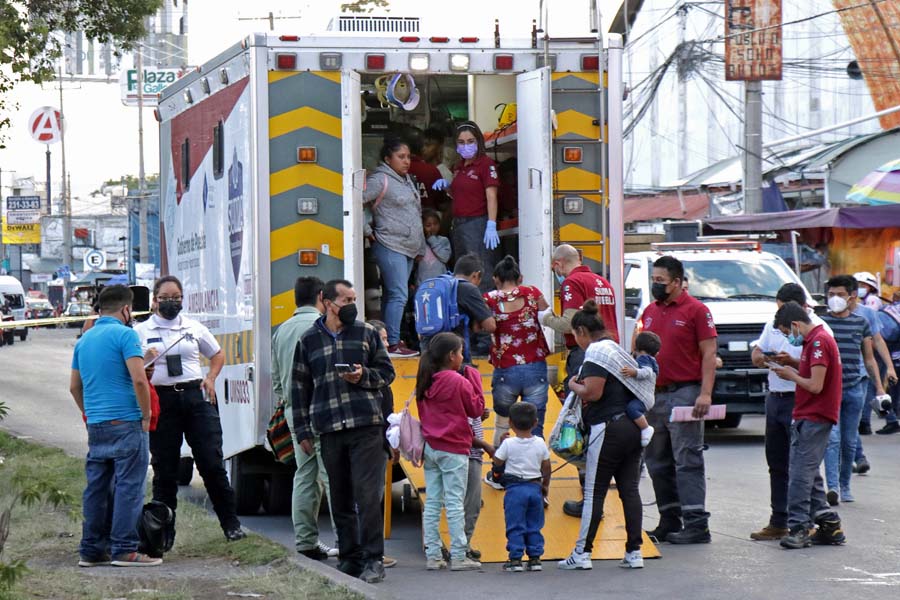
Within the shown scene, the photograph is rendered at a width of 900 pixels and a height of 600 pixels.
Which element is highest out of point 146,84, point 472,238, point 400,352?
point 146,84

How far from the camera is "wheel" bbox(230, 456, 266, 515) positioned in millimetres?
12156

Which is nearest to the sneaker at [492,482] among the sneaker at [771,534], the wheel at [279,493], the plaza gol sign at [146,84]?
the sneaker at [771,534]

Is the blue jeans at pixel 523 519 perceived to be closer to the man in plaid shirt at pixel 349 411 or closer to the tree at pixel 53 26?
the man in plaid shirt at pixel 349 411

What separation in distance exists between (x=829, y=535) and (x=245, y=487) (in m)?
4.83

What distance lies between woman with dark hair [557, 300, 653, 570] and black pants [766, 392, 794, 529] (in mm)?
1622

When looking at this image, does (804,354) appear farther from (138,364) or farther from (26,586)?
(26,586)

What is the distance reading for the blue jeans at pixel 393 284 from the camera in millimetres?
11797

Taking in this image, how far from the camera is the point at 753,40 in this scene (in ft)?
86.9

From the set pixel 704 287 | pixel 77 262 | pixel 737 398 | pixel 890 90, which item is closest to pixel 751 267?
pixel 704 287

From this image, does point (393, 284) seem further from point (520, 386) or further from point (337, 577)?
point (337, 577)

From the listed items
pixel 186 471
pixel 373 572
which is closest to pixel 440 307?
pixel 373 572

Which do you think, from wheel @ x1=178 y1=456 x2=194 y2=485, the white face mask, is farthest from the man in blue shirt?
the white face mask

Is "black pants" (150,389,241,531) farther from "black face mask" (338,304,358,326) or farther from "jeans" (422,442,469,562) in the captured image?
"black face mask" (338,304,358,326)

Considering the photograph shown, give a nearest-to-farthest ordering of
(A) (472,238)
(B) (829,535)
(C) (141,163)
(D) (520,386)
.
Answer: (B) (829,535) → (D) (520,386) → (A) (472,238) → (C) (141,163)
